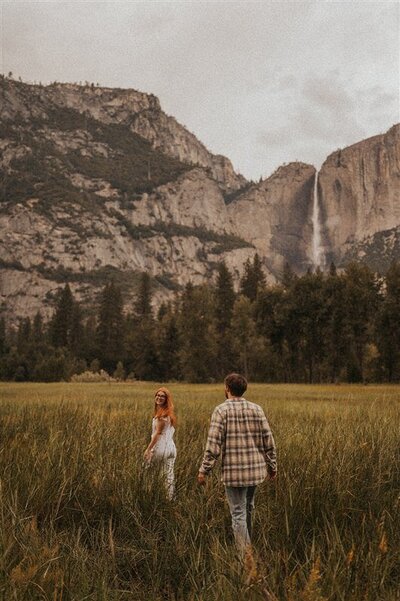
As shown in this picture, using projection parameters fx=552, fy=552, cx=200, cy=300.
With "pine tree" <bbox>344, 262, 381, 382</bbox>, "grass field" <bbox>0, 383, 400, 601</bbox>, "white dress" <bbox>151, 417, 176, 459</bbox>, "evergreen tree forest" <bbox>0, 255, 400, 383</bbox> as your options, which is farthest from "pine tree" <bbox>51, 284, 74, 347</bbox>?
"white dress" <bbox>151, 417, 176, 459</bbox>

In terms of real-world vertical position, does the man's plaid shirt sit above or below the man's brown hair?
below

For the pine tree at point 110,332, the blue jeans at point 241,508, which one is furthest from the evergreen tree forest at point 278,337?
the blue jeans at point 241,508

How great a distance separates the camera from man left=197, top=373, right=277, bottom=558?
561cm

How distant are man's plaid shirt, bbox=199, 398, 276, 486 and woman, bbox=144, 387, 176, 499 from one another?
6.51 ft

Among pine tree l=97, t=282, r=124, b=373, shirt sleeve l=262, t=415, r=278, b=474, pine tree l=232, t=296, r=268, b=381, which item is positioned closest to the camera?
shirt sleeve l=262, t=415, r=278, b=474

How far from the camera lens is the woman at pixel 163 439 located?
7723 mm

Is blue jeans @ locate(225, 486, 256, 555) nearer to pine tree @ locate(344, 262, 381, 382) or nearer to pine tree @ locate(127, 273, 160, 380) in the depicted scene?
pine tree @ locate(344, 262, 381, 382)

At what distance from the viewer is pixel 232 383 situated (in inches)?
230

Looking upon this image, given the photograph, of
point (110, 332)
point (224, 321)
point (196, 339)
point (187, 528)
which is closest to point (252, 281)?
point (224, 321)

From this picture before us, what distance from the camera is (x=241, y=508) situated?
5.61 metres

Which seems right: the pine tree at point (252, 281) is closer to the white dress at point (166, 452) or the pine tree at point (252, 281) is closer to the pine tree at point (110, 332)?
the pine tree at point (110, 332)

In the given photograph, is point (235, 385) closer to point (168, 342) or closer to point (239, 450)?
point (239, 450)

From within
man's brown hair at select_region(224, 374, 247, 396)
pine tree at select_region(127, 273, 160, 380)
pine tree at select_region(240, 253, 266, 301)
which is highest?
pine tree at select_region(240, 253, 266, 301)

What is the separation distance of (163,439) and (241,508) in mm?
2741
